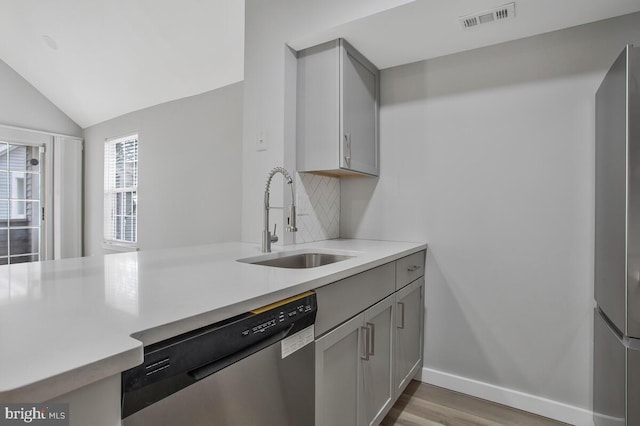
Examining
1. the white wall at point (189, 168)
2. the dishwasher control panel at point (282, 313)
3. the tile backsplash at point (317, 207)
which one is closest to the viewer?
the dishwasher control panel at point (282, 313)

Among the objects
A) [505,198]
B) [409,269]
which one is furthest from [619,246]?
[409,269]

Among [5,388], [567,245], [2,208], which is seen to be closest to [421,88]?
[567,245]

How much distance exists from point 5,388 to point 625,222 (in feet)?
5.81

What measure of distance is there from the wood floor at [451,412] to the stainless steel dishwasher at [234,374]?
1.00 meters

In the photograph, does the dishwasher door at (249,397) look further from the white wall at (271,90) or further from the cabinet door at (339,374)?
the white wall at (271,90)

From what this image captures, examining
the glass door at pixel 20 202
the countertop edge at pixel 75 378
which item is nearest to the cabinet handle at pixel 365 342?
the countertop edge at pixel 75 378

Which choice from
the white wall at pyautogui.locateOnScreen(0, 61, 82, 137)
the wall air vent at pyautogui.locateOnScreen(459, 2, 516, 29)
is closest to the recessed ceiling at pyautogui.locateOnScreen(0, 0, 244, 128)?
the white wall at pyautogui.locateOnScreen(0, 61, 82, 137)

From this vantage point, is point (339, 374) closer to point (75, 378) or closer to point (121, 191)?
point (75, 378)

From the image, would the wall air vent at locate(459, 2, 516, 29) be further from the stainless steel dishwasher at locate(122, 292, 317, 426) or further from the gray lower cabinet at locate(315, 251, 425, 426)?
the stainless steel dishwasher at locate(122, 292, 317, 426)

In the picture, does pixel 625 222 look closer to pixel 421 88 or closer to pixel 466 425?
pixel 466 425

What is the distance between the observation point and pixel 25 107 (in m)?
4.23

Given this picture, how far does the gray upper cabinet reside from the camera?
80.7 inches

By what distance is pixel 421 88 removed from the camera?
7.62 ft

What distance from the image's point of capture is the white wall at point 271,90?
2.07m
